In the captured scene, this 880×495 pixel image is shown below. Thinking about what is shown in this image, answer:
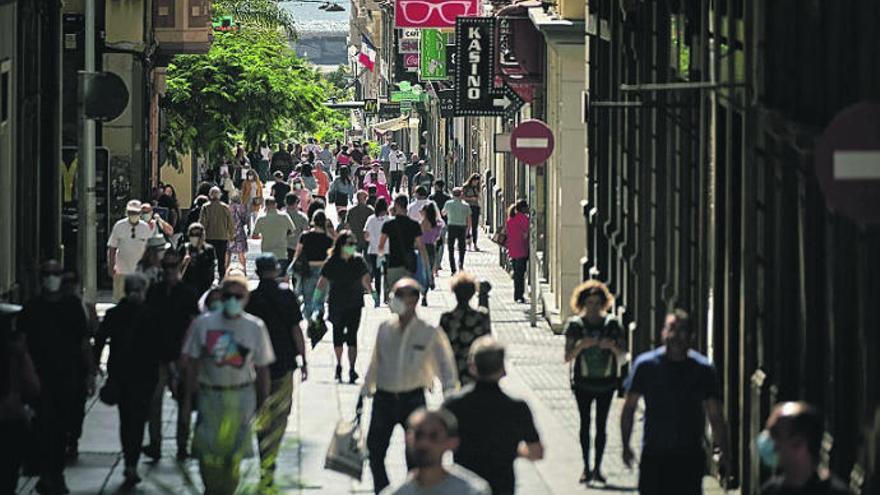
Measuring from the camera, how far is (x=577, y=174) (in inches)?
1305

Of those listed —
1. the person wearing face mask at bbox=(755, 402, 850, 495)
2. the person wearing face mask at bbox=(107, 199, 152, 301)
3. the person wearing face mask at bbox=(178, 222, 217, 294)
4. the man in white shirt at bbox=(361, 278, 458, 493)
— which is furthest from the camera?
the person wearing face mask at bbox=(107, 199, 152, 301)

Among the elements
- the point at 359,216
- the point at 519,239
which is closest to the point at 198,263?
the point at 359,216

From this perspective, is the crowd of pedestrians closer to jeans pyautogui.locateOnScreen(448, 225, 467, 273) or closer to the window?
the window

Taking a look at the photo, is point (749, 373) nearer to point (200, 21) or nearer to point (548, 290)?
point (548, 290)

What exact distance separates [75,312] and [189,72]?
3937cm

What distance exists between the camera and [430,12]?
171ft

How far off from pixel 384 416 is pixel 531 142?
15738 mm

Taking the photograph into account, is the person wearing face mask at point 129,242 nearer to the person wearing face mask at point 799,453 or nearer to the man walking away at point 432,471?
the man walking away at point 432,471

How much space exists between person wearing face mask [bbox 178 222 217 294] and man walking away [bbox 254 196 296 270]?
199 inches

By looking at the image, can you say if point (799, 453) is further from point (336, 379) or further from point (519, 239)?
point (519, 239)

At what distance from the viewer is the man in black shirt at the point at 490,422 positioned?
12.7 m

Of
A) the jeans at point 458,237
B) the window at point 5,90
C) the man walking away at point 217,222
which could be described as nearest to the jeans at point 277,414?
the window at point 5,90

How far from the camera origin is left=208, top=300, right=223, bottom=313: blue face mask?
53.5 feet

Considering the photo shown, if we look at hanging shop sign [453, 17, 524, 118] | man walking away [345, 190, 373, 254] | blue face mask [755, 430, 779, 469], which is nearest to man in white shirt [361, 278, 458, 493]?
blue face mask [755, 430, 779, 469]
